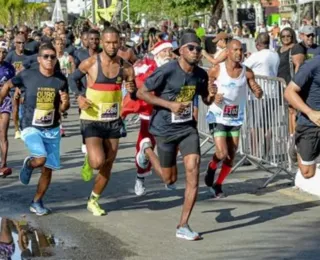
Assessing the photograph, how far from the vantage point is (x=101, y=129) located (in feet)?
32.8

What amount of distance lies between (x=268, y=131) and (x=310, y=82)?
3.53 m

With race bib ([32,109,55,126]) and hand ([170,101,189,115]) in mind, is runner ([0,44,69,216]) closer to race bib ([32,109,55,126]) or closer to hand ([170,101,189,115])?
race bib ([32,109,55,126])

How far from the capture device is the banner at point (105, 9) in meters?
35.0

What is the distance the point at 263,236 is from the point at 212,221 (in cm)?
85

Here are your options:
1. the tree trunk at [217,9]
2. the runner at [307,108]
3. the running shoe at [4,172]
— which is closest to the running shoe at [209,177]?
the runner at [307,108]

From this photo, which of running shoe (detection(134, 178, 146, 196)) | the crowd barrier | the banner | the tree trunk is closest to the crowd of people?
running shoe (detection(134, 178, 146, 196))

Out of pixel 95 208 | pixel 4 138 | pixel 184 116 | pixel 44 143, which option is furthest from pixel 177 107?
pixel 4 138

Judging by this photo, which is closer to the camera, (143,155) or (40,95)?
(40,95)

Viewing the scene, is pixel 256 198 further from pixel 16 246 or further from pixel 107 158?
pixel 16 246

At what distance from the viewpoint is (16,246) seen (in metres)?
8.63

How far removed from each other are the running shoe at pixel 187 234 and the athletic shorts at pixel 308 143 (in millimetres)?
1208

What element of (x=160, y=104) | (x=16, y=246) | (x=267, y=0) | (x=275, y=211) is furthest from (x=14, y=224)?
(x=267, y=0)

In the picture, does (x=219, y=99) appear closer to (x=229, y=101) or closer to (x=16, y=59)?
(x=229, y=101)

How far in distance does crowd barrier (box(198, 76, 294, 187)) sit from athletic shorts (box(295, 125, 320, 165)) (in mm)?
2677
